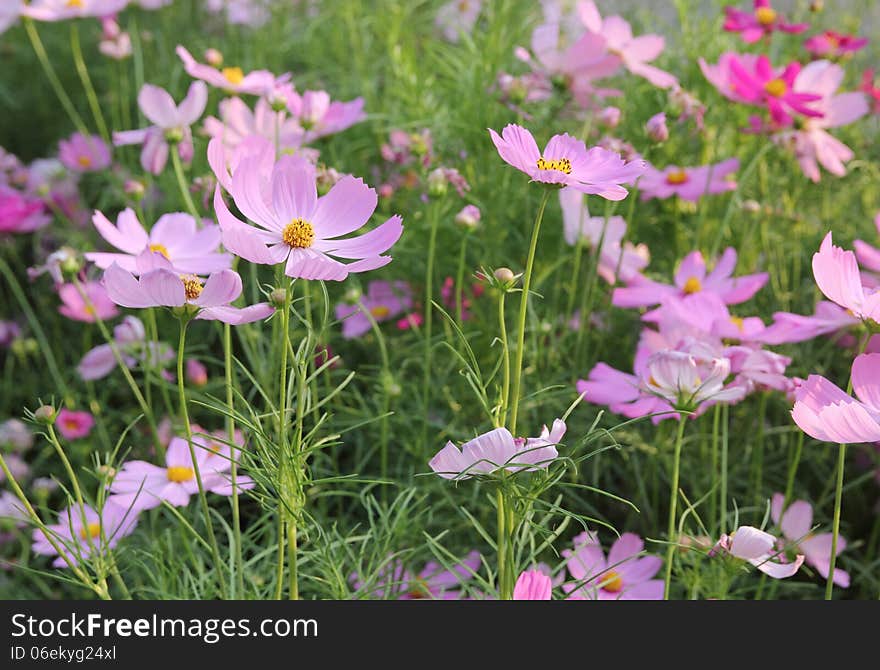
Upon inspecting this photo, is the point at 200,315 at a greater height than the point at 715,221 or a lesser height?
lesser

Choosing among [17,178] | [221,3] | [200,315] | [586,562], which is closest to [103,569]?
[200,315]

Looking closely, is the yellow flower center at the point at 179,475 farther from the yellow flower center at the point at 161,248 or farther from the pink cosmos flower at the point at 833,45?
the pink cosmos flower at the point at 833,45

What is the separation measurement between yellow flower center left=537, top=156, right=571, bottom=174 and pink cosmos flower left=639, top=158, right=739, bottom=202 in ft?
1.70

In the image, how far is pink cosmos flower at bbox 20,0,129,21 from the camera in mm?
1358

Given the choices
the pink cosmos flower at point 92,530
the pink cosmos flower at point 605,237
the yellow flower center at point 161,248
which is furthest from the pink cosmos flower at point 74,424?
the pink cosmos flower at point 605,237

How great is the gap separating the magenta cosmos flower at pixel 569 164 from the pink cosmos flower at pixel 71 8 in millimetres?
943

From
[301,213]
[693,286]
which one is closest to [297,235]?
[301,213]

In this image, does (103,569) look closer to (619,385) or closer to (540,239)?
(619,385)

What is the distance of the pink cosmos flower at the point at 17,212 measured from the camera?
1.33 m

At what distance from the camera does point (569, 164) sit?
636mm

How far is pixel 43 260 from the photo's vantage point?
4.87 ft

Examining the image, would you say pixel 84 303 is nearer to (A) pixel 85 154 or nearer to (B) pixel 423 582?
(A) pixel 85 154

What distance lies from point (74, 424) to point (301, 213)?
2.32 ft

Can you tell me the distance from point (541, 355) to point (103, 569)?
1.94 ft
